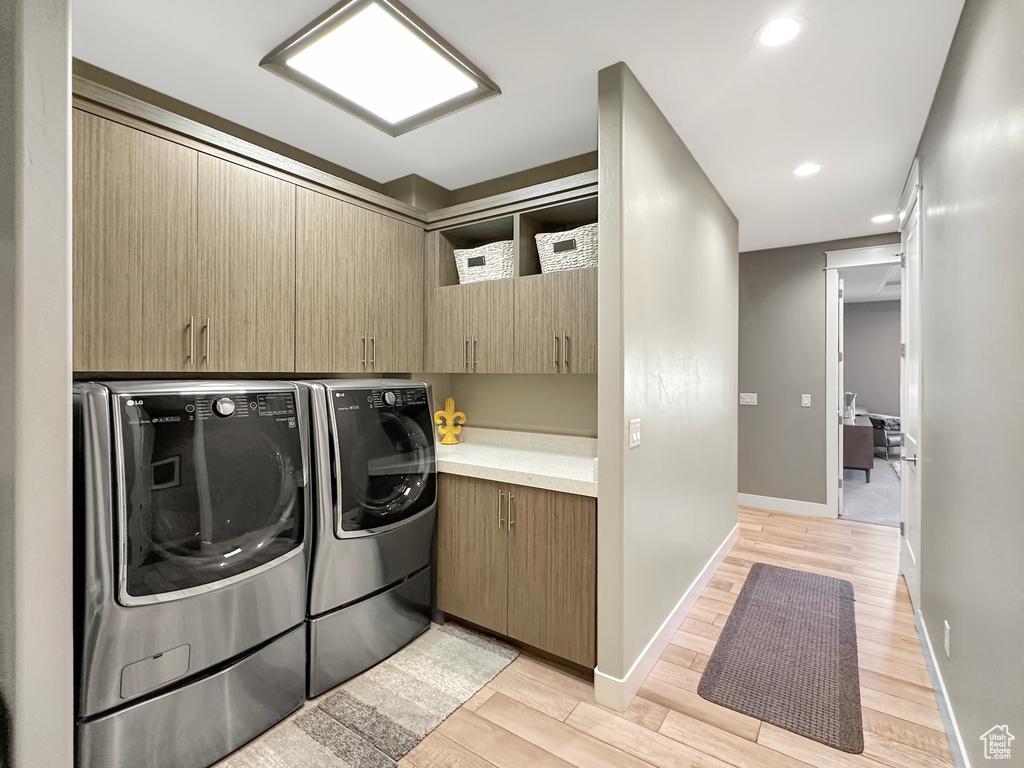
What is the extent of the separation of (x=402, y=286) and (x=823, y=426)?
3.99 m

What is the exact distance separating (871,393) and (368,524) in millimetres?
9409

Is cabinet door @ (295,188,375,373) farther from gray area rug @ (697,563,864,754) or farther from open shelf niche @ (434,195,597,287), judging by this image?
gray area rug @ (697,563,864,754)

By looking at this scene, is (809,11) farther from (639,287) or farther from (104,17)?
(104,17)

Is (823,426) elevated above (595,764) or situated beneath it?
elevated above

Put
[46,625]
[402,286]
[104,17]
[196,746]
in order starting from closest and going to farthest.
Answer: [46,625] < [196,746] < [104,17] < [402,286]

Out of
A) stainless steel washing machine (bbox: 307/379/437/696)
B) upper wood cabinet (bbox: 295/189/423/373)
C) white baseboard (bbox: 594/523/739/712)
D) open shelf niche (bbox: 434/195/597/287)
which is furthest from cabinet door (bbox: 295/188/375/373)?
white baseboard (bbox: 594/523/739/712)

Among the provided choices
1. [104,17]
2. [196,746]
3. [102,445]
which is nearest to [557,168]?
[104,17]

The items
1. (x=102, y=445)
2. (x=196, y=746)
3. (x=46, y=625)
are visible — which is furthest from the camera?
(x=196, y=746)

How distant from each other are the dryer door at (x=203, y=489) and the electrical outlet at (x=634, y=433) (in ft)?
4.32

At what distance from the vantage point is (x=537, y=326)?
2.48 m

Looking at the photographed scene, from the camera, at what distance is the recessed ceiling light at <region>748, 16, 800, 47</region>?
1703mm

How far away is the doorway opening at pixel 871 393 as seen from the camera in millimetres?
4992

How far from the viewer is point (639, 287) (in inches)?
81.0

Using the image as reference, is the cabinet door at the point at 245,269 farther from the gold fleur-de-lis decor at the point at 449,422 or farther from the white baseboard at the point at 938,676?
the white baseboard at the point at 938,676
